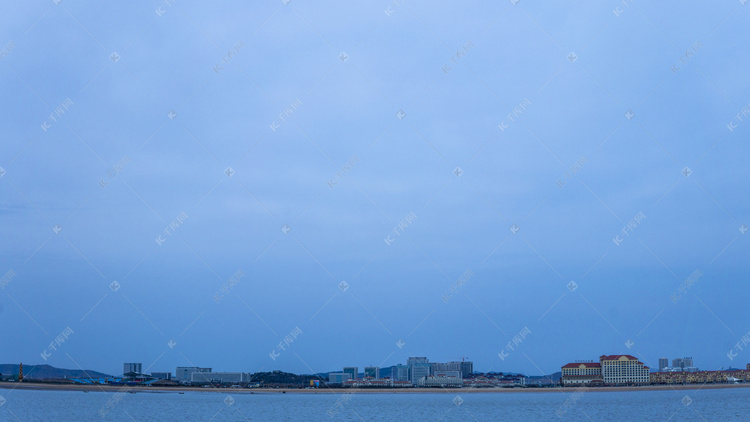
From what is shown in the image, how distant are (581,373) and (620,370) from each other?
26.5ft

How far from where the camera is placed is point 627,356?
450ft

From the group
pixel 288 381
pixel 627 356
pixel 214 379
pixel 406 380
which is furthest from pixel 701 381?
pixel 214 379

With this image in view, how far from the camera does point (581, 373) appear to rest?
14062 cm

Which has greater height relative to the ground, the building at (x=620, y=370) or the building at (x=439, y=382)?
the building at (x=620, y=370)

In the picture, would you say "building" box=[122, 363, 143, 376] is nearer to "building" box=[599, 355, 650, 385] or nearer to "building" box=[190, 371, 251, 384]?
"building" box=[190, 371, 251, 384]

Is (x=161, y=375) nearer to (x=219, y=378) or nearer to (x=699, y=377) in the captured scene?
(x=219, y=378)

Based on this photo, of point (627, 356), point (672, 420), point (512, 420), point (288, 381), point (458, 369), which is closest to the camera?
point (672, 420)

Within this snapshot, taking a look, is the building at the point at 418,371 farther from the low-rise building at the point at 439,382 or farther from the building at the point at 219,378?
the building at the point at 219,378

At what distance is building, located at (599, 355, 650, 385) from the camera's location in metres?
137

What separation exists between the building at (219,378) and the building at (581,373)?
262ft

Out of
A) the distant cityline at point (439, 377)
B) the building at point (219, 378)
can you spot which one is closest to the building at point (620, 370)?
the distant cityline at point (439, 377)

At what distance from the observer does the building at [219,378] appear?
16588cm

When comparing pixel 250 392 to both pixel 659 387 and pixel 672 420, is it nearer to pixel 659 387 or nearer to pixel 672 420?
pixel 659 387

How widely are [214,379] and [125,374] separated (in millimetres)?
24456
